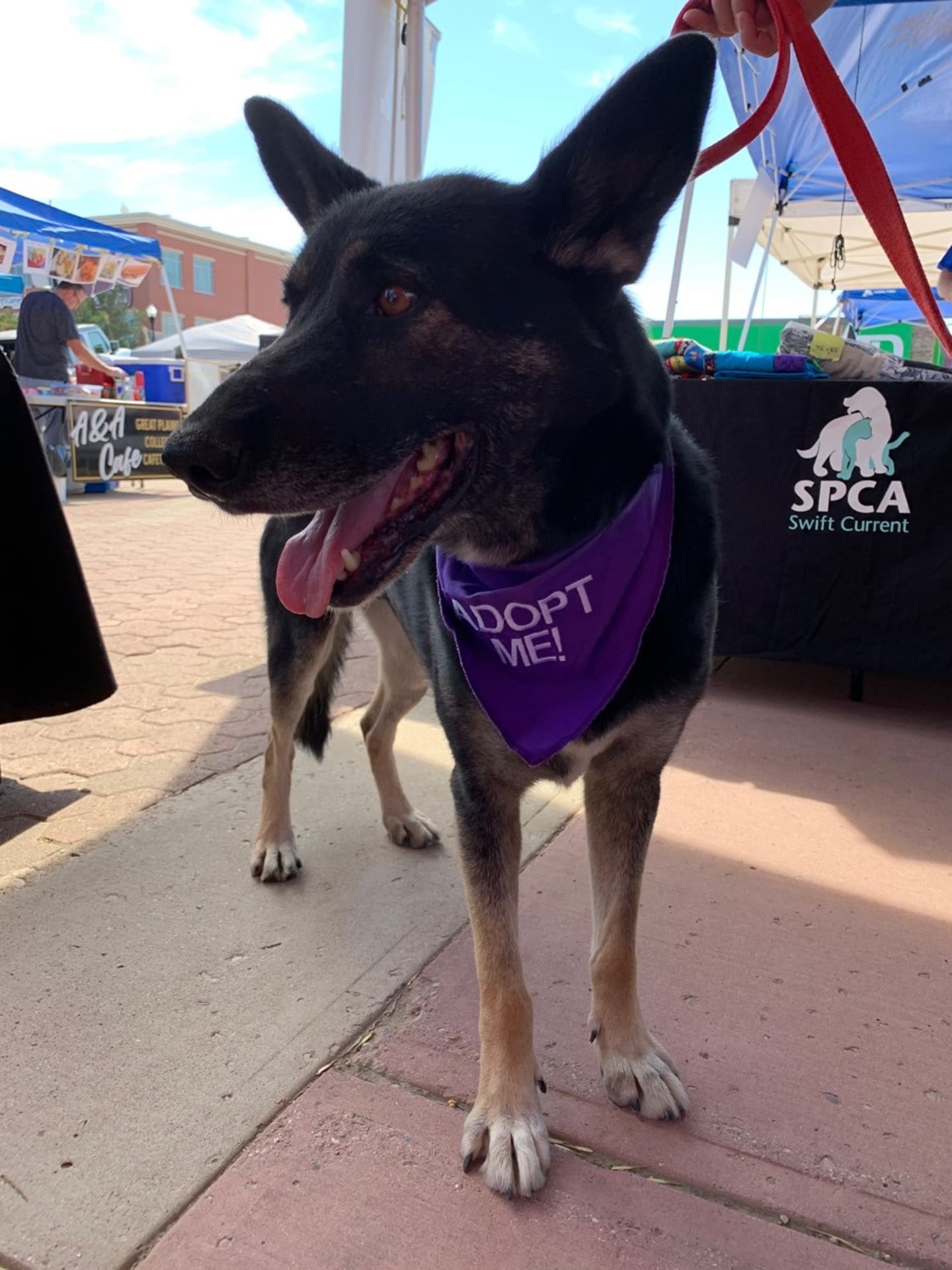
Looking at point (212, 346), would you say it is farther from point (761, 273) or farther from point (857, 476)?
point (857, 476)

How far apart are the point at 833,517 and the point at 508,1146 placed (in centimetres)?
326

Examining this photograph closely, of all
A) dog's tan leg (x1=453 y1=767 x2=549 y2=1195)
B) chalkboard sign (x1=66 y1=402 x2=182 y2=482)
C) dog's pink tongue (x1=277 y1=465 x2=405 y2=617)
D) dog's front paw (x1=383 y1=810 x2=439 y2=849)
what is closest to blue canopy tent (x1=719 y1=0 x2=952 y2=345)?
dog's front paw (x1=383 y1=810 x2=439 y2=849)

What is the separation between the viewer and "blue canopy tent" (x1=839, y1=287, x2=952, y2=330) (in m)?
19.7

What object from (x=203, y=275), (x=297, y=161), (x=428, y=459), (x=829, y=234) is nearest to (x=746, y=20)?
(x=297, y=161)

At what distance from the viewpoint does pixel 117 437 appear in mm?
12438

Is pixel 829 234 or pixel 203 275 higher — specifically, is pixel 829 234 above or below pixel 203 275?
below

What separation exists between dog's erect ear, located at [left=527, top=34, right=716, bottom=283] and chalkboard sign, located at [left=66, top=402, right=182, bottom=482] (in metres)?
10.6

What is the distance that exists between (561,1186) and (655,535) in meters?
1.25

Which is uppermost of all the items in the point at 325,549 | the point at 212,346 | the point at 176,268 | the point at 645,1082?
the point at 176,268

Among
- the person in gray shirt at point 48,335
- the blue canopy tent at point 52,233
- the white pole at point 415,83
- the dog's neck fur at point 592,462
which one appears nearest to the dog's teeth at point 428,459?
the dog's neck fur at point 592,462

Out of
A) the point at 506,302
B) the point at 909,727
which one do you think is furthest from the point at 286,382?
the point at 909,727

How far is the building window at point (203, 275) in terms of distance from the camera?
57531 millimetres

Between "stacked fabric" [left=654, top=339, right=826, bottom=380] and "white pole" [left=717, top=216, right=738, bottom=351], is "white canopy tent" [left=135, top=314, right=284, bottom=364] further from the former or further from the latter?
"stacked fabric" [left=654, top=339, right=826, bottom=380]

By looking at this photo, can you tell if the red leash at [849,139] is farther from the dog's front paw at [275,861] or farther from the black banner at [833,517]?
the dog's front paw at [275,861]
